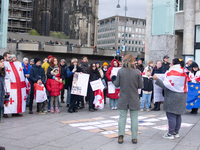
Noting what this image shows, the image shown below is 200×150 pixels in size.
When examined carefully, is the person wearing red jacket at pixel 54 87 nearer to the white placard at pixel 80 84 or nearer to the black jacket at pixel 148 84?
the white placard at pixel 80 84

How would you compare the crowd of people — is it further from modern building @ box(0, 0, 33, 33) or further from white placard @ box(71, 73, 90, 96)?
modern building @ box(0, 0, 33, 33)

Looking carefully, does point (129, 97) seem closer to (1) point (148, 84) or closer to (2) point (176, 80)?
(2) point (176, 80)

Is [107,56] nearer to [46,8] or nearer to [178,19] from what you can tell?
[46,8]

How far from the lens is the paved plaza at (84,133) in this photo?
5520 millimetres

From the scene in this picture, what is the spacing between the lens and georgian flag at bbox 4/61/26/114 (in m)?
8.74

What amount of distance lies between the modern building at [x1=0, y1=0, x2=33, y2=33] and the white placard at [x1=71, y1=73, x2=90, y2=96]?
40.7 m

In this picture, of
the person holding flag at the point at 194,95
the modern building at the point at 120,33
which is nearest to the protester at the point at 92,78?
the person holding flag at the point at 194,95

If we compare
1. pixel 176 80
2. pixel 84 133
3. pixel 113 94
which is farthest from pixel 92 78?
pixel 176 80

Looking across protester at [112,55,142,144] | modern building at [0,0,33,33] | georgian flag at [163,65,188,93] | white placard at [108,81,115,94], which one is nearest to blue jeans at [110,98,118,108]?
white placard at [108,81,115,94]

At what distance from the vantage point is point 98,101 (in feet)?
33.4

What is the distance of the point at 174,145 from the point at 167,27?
319 inches

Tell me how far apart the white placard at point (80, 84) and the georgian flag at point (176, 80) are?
4.40 metres

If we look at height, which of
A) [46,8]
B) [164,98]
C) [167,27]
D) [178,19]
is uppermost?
[46,8]

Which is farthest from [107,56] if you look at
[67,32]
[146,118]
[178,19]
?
[146,118]
